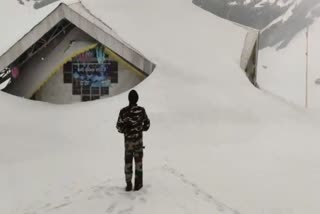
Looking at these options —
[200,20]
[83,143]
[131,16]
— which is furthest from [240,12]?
[83,143]

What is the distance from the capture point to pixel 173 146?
14203mm

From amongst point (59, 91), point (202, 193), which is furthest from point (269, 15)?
point (202, 193)

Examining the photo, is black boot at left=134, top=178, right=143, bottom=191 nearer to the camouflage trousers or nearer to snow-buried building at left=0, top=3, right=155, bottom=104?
the camouflage trousers

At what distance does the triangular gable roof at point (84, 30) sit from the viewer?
1972 centimetres

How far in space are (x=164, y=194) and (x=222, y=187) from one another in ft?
5.61

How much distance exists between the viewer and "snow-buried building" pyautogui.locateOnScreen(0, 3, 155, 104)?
65.4 feet

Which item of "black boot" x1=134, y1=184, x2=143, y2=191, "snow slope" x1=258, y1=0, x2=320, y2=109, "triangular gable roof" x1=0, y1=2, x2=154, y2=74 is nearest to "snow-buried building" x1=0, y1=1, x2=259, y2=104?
"triangular gable roof" x1=0, y1=2, x2=154, y2=74

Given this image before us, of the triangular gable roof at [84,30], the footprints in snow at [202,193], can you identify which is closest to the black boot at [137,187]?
the footprints in snow at [202,193]

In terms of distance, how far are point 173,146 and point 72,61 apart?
8.54m

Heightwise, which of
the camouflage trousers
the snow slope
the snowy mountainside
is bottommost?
the snow slope

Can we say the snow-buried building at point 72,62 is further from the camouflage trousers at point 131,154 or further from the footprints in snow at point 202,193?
the camouflage trousers at point 131,154

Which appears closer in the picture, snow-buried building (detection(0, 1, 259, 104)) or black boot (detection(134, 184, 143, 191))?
black boot (detection(134, 184, 143, 191))

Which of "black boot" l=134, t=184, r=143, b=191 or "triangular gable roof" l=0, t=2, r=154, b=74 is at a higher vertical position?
"triangular gable roof" l=0, t=2, r=154, b=74

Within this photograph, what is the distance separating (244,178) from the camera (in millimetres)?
11188
